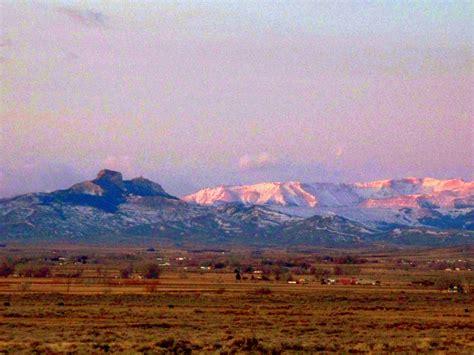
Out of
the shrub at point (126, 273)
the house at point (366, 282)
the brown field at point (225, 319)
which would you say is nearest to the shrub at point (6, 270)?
the shrub at point (126, 273)

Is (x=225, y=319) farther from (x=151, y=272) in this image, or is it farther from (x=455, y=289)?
(x=151, y=272)

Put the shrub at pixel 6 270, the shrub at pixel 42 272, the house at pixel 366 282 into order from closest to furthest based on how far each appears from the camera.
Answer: the house at pixel 366 282
the shrub at pixel 42 272
the shrub at pixel 6 270

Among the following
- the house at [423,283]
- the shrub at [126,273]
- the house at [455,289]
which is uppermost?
the shrub at [126,273]

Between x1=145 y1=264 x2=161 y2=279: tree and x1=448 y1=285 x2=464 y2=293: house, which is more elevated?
x1=145 y1=264 x2=161 y2=279: tree

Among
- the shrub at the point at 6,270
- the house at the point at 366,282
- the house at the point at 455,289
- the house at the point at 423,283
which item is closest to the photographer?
the house at the point at 455,289

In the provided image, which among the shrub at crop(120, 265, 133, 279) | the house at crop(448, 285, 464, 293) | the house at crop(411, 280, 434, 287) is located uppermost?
the shrub at crop(120, 265, 133, 279)

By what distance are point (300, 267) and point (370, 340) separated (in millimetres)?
143741

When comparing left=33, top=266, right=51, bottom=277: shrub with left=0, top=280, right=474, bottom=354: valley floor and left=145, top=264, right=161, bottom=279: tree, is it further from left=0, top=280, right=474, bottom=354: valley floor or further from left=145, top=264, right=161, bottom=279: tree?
left=0, top=280, right=474, bottom=354: valley floor

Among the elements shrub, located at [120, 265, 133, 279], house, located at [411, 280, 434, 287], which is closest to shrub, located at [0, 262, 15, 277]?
shrub, located at [120, 265, 133, 279]

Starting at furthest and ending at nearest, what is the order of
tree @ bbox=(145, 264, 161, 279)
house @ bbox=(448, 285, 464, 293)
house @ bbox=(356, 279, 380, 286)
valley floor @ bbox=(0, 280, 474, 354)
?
tree @ bbox=(145, 264, 161, 279) → house @ bbox=(356, 279, 380, 286) → house @ bbox=(448, 285, 464, 293) → valley floor @ bbox=(0, 280, 474, 354)

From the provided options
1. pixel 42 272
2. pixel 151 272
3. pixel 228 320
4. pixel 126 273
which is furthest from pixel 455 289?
pixel 42 272

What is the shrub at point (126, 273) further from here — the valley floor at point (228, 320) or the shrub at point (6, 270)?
the valley floor at point (228, 320)

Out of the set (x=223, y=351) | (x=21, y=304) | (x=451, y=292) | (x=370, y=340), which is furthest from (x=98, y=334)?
(x=451, y=292)

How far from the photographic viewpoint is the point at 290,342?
4847 cm
